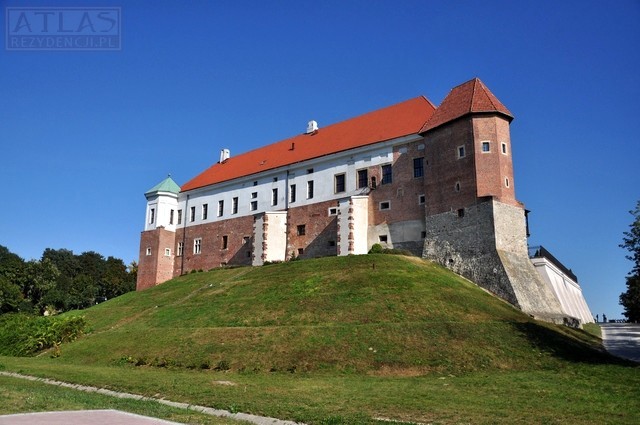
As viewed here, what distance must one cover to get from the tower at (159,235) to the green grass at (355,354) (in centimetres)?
1907

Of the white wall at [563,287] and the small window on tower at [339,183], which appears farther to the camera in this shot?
the small window on tower at [339,183]

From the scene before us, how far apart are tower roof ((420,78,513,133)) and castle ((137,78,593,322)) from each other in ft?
0.36

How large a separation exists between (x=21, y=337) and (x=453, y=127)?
103ft

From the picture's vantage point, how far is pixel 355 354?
21.6 metres

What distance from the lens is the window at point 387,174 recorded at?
4368cm

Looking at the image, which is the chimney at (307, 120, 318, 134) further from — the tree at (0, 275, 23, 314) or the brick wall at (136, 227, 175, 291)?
the tree at (0, 275, 23, 314)

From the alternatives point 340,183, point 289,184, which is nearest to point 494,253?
point 340,183

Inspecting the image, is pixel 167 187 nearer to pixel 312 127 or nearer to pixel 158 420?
pixel 312 127

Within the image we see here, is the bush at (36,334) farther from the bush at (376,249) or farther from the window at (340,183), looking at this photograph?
the window at (340,183)

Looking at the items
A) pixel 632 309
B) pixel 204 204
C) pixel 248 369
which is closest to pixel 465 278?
pixel 248 369

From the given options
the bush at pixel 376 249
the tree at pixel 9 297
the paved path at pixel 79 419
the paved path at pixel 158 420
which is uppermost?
the bush at pixel 376 249

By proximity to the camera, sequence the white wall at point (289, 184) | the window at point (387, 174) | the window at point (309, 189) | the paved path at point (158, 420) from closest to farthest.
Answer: the paved path at point (158, 420) → the window at point (387, 174) → the white wall at point (289, 184) → the window at point (309, 189)

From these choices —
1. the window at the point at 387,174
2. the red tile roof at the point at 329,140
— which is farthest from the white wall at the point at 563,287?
the red tile roof at the point at 329,140

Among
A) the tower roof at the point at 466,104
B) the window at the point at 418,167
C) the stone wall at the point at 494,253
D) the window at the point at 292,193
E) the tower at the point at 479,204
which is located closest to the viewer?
the stone wall at the point at 494,253
